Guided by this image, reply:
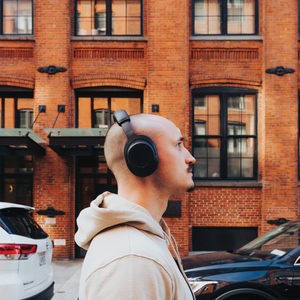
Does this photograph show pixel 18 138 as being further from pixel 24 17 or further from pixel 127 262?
pixel 127 262

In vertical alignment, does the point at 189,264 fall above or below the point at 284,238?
below

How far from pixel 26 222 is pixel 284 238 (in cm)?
405

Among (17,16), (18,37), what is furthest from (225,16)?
(17,16)

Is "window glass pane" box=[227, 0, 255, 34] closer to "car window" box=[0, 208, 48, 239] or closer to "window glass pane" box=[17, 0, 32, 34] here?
"window glass pane" box=[17, 0, 32, 34]

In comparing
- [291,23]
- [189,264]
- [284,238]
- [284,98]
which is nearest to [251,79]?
[284,98]

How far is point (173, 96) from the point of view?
35.8 feet

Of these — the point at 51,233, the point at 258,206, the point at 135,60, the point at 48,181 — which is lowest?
the point at 51,233

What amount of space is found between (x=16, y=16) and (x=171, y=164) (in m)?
11.7

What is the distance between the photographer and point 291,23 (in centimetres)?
1098

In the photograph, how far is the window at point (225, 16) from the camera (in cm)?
1146

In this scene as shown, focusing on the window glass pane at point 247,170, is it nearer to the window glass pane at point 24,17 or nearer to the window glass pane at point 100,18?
the window glass pane at point 100,18

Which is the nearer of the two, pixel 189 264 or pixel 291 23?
pixel 189 264

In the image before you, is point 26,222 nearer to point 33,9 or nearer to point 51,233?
point 51,233

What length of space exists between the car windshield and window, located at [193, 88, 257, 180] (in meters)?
5.22
